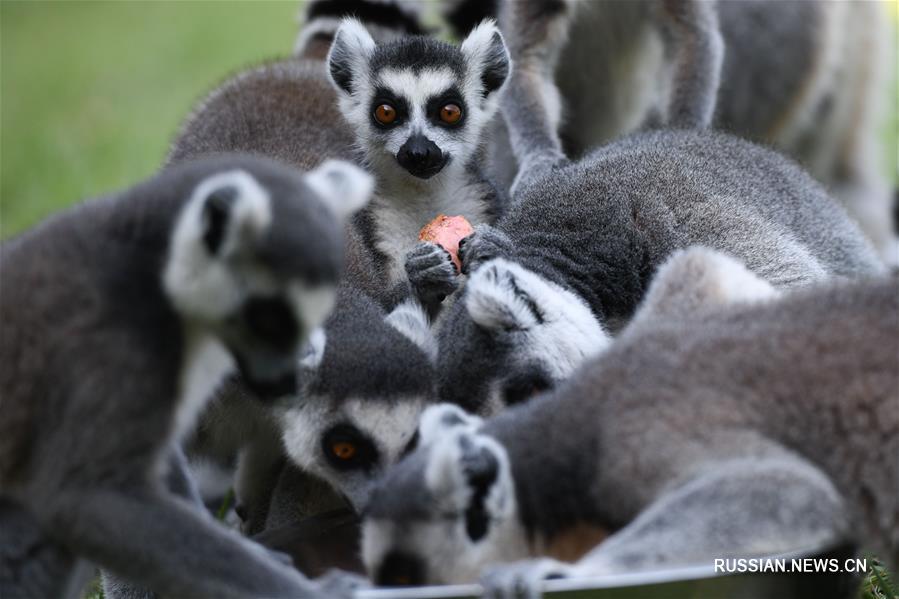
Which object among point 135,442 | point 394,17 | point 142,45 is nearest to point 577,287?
point 135,442

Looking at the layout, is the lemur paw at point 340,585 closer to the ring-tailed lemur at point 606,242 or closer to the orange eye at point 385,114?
the ring-tailed lemur at point 606,242

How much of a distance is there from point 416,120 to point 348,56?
1.53 feet

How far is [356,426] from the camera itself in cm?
383

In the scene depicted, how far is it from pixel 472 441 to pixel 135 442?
2.67 feet

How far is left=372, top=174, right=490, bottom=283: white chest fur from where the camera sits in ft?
16.7

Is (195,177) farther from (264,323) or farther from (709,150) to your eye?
(709,150)

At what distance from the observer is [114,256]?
313cm

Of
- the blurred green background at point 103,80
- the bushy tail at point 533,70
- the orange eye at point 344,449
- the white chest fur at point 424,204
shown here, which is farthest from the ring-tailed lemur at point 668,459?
the blurred green background at point 103,80

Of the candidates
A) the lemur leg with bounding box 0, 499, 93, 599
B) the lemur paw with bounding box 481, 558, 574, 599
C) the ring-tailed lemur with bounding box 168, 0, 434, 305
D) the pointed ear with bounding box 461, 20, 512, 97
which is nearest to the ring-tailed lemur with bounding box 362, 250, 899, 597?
the lemur paw with bounding box 481, 558, 574, 599

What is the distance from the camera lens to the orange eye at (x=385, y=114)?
5.07 meters

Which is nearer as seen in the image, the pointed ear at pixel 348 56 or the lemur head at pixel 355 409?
the lemur head at pixel 355 409

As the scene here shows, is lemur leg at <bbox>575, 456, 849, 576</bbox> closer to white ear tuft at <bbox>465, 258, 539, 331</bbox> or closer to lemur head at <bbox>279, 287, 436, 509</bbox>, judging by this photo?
lemur head at <bbox>279, 287, 436, 509</bbox>

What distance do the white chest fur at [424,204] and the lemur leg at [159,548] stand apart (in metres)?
2.30

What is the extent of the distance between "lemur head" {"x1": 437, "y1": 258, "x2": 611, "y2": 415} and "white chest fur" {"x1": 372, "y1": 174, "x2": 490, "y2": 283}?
1.02m
